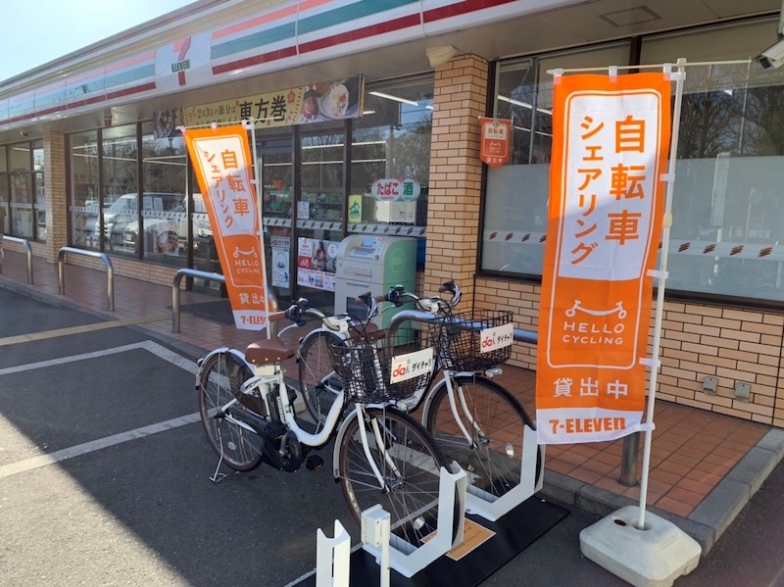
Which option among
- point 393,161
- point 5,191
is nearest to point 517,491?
point 393,161

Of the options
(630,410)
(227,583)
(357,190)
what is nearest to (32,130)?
(357,190)

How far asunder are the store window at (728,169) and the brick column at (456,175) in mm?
1558

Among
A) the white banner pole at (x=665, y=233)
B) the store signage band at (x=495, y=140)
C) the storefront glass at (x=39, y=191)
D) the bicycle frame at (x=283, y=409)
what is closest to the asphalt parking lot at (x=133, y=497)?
the bicycle frame at (x=283, y=409)

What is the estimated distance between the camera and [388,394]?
2.84m

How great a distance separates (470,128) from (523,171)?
690mm

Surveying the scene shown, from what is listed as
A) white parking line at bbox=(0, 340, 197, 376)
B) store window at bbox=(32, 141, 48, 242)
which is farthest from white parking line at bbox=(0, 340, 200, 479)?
store window at bbox=(32, 141, 48, 242)

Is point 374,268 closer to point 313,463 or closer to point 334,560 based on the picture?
point 313,463

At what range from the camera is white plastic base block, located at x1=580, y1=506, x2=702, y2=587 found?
8.83 feet

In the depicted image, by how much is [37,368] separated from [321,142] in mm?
4379

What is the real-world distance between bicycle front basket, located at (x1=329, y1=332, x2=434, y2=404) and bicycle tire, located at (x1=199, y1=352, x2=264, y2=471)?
97cm

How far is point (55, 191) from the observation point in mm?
12891

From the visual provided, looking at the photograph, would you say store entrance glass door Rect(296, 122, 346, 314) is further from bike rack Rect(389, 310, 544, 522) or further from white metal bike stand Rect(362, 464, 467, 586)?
white metal bike stand Rect(362, 464, 467, 586)

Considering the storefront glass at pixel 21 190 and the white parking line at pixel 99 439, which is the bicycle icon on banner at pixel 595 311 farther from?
the storefront glass at pixel 21 190

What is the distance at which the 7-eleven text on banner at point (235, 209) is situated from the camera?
421 centimetres
